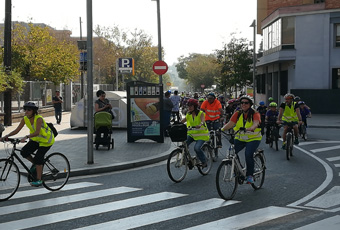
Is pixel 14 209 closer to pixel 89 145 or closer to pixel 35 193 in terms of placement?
pixel 35 193

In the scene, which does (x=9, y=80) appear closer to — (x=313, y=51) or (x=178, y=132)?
(x=178, y=132)

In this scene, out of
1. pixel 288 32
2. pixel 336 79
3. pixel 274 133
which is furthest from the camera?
pixel 288 32

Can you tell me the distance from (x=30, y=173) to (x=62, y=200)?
872 millimetres

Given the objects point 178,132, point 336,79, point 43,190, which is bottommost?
point 43,190

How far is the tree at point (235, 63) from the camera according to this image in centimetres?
4809

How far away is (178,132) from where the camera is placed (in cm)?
1000

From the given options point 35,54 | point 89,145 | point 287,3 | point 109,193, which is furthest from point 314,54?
point 109,193

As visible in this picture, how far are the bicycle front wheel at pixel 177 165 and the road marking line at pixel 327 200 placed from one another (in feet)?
8.96

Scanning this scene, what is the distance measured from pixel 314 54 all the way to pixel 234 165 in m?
31.7

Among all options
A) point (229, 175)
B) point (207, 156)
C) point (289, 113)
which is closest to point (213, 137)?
point (207, 156)

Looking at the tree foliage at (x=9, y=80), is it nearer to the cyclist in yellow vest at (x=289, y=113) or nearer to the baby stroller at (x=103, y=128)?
the baby stroller at (x=103, y=128)

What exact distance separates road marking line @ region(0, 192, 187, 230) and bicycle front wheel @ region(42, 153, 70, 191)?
156cm

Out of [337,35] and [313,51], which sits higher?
[337,35]

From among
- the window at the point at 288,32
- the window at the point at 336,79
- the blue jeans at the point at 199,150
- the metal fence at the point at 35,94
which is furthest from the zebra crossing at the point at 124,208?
the window at the point at 288,32
